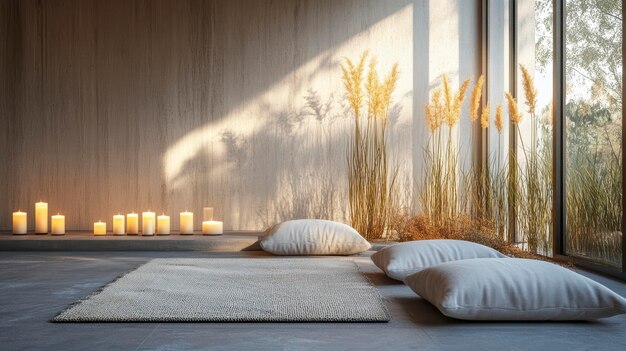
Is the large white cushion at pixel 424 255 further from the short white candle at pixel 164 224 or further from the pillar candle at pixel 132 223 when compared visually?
the pillar candle at pixel 132 223

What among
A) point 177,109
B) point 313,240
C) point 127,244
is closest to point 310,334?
point 313,240

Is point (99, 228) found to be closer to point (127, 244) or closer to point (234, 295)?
point (127, 244)

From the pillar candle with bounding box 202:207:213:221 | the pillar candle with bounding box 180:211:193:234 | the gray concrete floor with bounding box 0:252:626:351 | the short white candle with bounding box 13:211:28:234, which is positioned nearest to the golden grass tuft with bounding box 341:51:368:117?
the pillar candle with bounding box 202:207:213:221

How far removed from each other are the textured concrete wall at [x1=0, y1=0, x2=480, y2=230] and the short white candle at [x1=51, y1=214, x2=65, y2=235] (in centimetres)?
43

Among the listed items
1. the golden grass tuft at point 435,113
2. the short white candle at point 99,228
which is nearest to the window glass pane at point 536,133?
the golden grass tuft at point 435,113

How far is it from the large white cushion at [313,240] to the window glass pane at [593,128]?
3.53ft

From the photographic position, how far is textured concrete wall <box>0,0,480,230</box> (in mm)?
5098

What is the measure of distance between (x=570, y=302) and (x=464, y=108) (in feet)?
10.2

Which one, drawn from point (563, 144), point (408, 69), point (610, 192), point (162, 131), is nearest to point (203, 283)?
point (610, 192)

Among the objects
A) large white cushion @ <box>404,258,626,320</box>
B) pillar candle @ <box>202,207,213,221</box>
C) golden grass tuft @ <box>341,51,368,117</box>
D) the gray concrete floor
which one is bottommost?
the gray concrete floor

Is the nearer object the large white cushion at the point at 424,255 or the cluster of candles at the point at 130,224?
the large white cushion at the point at 424,255

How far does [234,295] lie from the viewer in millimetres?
2619

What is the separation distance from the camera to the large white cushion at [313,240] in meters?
4.04

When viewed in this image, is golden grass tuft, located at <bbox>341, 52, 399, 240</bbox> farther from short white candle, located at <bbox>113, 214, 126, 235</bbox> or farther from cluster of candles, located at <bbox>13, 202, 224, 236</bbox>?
short white candle, located at <bbox>113, 214, 126, 235</bbox>
